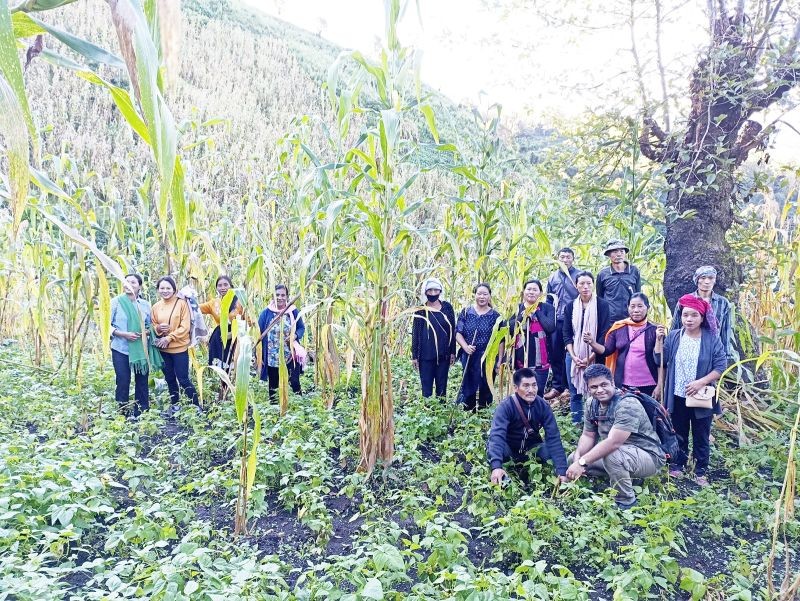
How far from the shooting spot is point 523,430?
3.85 meters

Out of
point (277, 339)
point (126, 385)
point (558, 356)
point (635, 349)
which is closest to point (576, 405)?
point (558, 356)

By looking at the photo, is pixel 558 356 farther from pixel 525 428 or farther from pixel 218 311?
pixel 218 311

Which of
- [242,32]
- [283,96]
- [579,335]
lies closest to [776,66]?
[579,335]

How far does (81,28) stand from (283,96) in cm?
661

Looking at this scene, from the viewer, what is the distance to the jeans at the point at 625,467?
11.7ft

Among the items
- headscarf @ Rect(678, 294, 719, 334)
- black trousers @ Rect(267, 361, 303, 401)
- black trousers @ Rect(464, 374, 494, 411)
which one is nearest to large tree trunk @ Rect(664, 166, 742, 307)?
headscarf @ Rect(678, 294, 719, 334)

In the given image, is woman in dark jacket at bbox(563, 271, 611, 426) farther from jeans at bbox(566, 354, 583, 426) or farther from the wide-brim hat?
the wide-brim hat

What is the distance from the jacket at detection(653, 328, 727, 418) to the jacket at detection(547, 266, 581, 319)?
45.8 inches

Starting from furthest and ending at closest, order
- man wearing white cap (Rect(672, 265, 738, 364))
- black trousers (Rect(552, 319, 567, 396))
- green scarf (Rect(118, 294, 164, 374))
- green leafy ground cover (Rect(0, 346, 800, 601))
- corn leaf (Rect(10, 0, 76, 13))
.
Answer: black trousers (Rect(552, 319, 567, 396)) → green scarf (Rect(118, 294, 164, 374)) → man wearing white cap (Rect(672, 265, 738, 364)) → green leafy ground cover (Rect(0, 346, 800, 601)) → corn leaf (Rect(10, 0, 76, 13))

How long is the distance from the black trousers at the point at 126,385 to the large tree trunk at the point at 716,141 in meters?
5.04

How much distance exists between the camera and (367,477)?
3469mm

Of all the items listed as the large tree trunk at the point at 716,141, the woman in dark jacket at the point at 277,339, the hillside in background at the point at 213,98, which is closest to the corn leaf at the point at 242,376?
the woman in dark jacket at the point at 277,339

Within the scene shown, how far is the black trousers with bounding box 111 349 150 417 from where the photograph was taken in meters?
4.92

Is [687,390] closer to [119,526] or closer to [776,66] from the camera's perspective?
[776,66]
